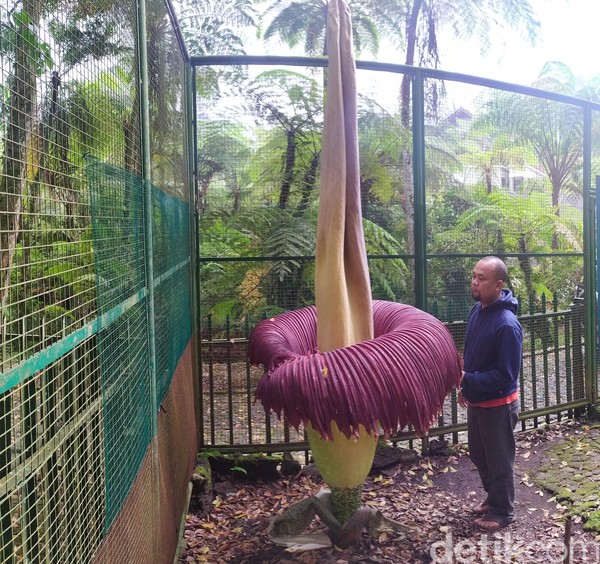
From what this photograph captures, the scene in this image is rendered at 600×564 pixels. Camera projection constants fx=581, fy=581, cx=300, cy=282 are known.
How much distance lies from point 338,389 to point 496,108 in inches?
125

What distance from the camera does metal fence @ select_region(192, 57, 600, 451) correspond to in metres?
3.48

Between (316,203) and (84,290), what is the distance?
2.43 m

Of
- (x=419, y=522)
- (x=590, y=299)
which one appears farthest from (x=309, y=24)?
(x=419, y=522)

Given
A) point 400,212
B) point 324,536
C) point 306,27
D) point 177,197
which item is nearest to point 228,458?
point 324,536

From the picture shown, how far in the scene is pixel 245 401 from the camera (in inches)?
150

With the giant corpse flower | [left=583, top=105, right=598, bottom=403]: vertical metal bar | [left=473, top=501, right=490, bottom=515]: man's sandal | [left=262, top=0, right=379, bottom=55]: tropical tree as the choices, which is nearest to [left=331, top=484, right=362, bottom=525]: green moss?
the giant corpse flower

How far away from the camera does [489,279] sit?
2.93 meters

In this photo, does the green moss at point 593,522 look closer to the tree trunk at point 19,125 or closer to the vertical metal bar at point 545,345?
the vertical metal bar at point 545,345

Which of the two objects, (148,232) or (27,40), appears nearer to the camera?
(27,40)

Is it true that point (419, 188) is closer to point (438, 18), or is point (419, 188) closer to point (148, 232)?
point (148, 232)

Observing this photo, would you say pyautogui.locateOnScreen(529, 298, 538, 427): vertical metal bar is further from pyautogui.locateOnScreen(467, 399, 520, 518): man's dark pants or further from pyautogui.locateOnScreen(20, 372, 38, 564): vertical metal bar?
pyautogui.locateOnScreen(20, 372, 38, 564): vertical metal bar

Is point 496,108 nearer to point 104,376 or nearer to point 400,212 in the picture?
point 400,212

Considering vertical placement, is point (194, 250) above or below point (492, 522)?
above

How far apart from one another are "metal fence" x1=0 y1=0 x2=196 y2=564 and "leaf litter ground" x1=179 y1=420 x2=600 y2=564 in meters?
0.40
